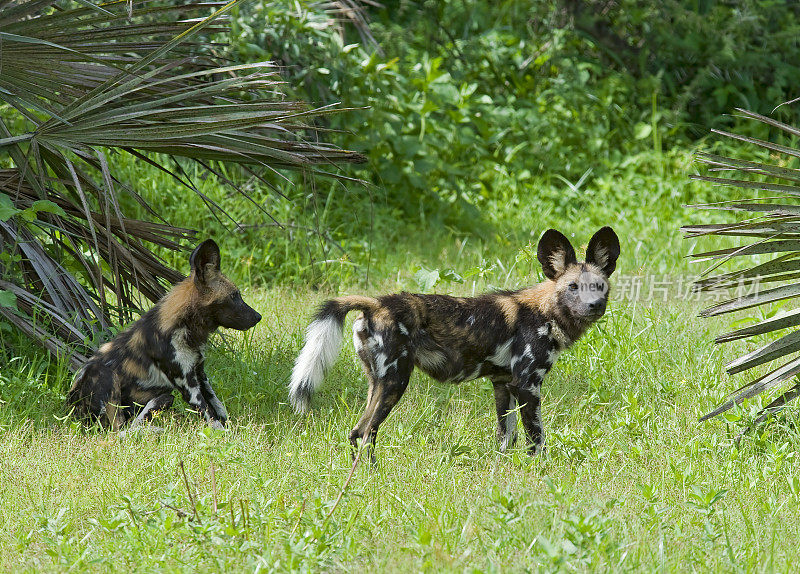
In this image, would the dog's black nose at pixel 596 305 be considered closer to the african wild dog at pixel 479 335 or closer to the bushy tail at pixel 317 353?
the african wild dog at pixel 479 335

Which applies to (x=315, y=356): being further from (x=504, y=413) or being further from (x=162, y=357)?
(x=504, y=413)

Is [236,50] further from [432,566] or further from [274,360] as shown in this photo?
[432,566]

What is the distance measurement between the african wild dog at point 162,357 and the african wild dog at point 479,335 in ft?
2.28

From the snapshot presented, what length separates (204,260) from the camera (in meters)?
4.91

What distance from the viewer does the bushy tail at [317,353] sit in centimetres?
440

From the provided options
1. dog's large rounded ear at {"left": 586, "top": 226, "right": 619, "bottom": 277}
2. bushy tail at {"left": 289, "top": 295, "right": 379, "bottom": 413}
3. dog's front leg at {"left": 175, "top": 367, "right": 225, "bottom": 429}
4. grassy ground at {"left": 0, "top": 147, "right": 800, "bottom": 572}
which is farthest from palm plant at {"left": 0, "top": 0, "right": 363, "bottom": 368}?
dog's large rounded ear at {"left": 586, "top": 226, "right": 619, "bottom": 277}

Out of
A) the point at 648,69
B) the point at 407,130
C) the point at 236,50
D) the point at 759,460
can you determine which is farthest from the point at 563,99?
the point at 759,460

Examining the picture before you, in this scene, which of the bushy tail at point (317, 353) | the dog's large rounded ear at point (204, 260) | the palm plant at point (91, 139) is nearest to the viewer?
the bushy tail at point (317, 353)

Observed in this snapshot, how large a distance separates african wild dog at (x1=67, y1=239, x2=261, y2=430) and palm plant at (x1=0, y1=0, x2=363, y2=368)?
274 mm

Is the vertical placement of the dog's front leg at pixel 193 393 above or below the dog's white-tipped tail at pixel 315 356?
below

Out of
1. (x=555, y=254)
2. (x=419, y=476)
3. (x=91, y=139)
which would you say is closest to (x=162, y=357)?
(x=91, y=139)

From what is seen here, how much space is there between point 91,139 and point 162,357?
109 centimetres

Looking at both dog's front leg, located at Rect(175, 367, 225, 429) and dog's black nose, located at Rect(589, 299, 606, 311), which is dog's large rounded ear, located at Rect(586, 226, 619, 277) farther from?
dog's front leg, located at Rect(175, 367, 225, 429)

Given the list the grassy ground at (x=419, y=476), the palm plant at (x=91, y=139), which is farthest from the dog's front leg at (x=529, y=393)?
the palm plant at (x=91, y=139)
